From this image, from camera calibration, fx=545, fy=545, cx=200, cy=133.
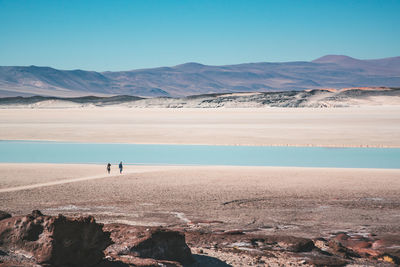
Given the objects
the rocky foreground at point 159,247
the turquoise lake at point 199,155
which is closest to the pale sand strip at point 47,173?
the turquoise lake at point 199,155

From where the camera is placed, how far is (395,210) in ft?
38.4

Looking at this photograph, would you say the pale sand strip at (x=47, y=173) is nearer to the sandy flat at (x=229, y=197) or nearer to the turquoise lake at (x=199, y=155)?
the sandy flat at (x=229, y=197)

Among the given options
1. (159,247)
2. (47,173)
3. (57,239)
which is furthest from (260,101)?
(57,239)

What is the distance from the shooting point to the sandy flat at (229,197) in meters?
10.6

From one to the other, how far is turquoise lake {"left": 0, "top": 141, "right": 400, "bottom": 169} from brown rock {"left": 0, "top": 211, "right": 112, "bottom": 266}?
16.2m

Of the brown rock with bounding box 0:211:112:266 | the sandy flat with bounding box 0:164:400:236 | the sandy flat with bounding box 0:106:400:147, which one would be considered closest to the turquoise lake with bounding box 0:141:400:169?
the sandy flat with bounding box 0:106:400:147

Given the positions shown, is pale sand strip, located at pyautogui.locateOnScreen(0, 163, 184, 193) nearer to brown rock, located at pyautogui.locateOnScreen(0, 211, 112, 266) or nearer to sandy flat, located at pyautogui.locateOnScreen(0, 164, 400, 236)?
sandy flat, located at pyautogui.locateOnScreen(0, 164, 400, 236)

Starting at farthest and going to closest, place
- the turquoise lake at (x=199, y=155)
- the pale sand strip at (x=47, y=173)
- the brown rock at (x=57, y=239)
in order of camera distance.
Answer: the turquoise lake at (x=199, y=155)
the pale sand strip at (x=47, y=173)
the brown rock at (x=57, y=239)

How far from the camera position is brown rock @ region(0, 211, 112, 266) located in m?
5.28

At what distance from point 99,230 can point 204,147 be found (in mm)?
23277

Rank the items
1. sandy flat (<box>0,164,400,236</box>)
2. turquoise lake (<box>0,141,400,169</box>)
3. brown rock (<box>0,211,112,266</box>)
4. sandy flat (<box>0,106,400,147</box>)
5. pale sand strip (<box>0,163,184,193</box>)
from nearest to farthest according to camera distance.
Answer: brown rock (<box>0,211,112,266</box>)
sandy flat (<box>0,164,400,236</box>)
pale sand strip (<box>0,163,184,193</box>)
turquoise lake (<box>0,141,400,169</box>)
sandy flat (<box>0,106,400,147</box>)

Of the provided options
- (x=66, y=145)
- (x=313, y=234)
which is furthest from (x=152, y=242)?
(x=66, y=145)

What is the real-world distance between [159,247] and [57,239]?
1.57 metres

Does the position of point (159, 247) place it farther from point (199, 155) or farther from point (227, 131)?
point (227, 131)
